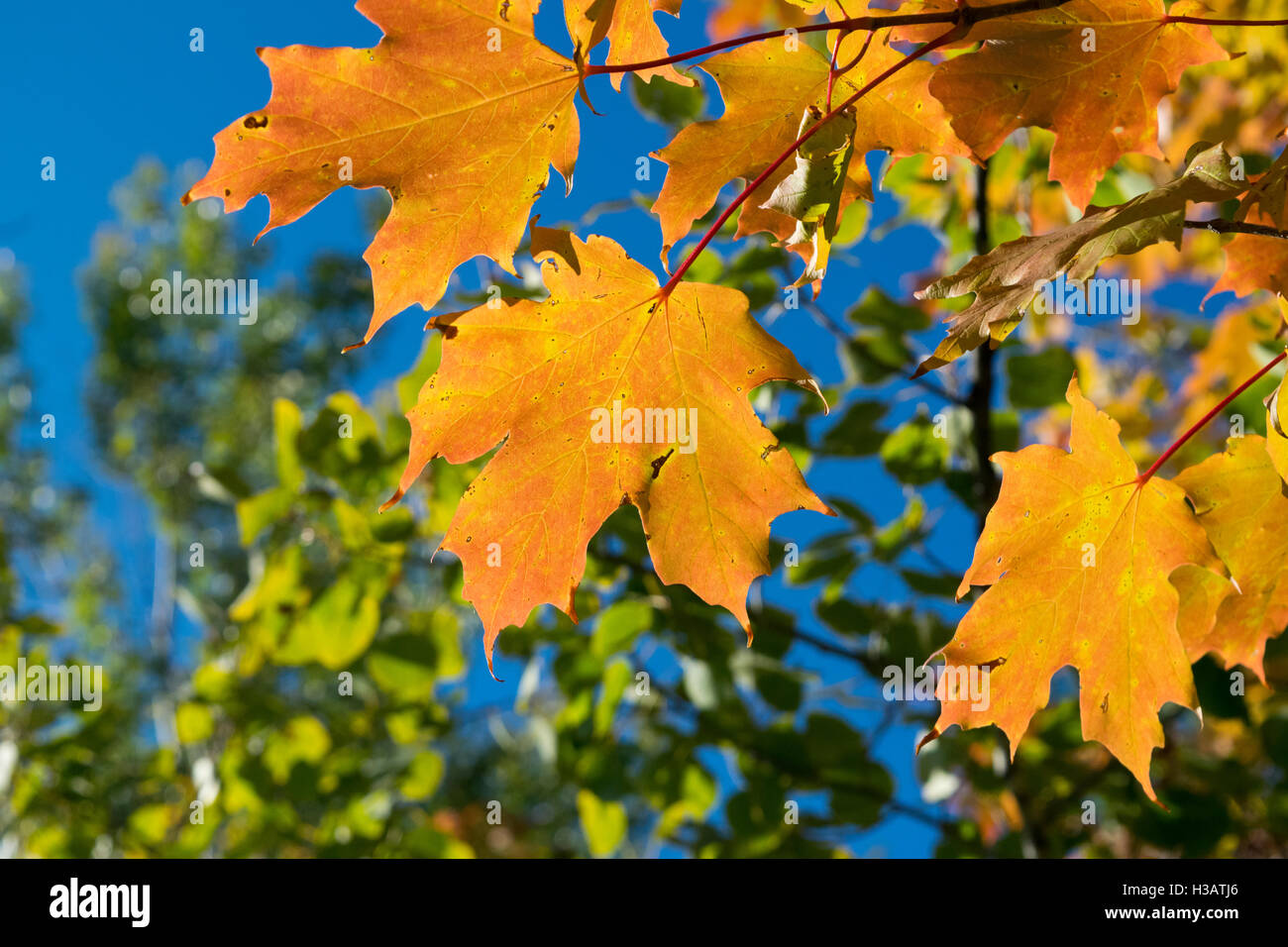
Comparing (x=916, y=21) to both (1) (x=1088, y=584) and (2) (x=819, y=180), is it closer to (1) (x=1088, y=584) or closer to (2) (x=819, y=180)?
(2) (x=819, y=180)

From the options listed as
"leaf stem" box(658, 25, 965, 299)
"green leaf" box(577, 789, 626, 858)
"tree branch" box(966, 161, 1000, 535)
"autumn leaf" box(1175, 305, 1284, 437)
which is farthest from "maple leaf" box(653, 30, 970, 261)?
"autumn leaf" box(1175, 305, 1284, 437)

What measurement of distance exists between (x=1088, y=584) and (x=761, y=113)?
1.96ft

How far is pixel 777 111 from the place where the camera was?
38.9 inches

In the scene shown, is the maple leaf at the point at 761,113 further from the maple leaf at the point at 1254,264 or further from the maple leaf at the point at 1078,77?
the maple leaf at the point at 1254,264

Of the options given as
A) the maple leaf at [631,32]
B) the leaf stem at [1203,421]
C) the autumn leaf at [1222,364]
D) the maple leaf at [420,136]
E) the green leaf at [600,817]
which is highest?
the autumn leaf at [1222,364]

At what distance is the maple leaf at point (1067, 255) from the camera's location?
0.75 metres

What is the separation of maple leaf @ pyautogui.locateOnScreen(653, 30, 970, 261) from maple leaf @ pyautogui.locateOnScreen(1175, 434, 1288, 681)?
444 mm

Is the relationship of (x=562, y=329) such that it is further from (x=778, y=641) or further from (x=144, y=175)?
(x=144, y=175)

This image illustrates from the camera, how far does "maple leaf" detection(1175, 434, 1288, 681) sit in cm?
104

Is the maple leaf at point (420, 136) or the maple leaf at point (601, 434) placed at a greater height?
the maple leaf at point (420, 136)

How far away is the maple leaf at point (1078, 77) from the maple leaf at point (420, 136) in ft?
1.30

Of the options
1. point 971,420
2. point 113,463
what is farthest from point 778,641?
point 113,463

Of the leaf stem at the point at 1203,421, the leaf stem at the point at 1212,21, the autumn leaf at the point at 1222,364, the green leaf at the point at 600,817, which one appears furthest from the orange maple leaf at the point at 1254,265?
the green leaf at the point at 600,817
